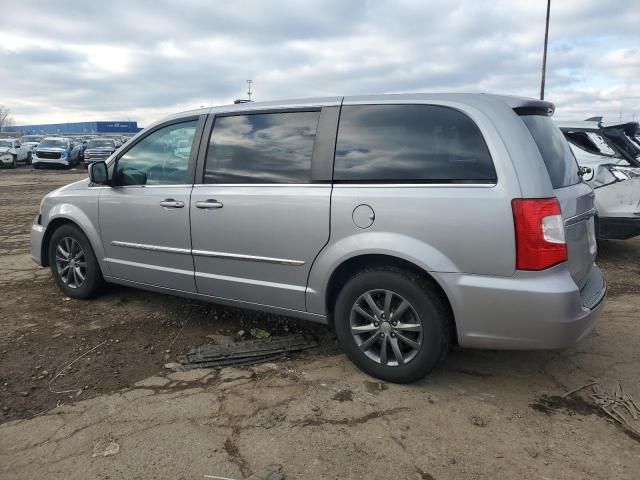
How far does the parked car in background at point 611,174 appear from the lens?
6.20 m

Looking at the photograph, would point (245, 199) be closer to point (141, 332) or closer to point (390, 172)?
point (390, 172)

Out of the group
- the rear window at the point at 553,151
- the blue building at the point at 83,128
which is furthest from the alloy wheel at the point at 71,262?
the blue building at the point at 83,128

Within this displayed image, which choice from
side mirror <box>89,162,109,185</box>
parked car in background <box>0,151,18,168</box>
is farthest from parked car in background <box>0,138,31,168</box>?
side mirror <box>89,162,109,185</box>

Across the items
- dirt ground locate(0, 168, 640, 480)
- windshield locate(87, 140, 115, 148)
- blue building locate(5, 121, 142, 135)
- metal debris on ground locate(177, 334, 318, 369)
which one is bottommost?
dirt ground locate(0, 168, 640, 480)

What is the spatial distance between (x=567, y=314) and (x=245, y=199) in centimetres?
216

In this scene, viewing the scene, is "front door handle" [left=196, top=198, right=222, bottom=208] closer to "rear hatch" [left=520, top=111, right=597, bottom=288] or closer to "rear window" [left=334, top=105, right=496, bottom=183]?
"rear window" [left=334, top=105, right=496, bottom=183]

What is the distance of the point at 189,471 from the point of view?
243 centimetres

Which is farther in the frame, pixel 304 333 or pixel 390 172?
pixel 304 333

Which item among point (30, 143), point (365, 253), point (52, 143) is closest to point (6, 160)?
point (52, 143)

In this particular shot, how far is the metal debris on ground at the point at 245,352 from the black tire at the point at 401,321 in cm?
61

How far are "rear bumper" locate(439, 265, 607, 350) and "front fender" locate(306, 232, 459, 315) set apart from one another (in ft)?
0.36

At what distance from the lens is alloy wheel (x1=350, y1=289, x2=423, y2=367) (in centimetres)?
312

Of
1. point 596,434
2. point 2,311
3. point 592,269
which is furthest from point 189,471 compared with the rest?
point 2,311

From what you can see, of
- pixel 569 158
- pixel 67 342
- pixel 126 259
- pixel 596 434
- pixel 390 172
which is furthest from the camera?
pixel 126 259
